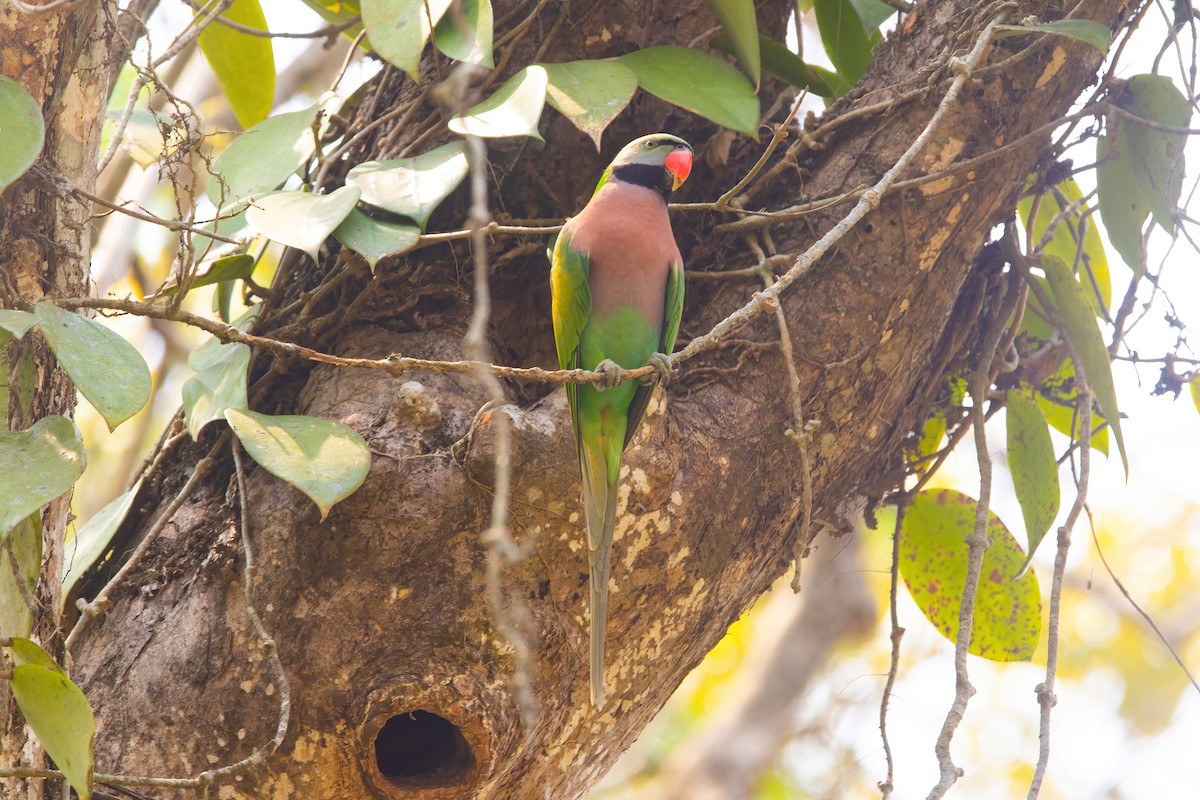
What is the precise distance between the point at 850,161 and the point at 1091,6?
2.02ft

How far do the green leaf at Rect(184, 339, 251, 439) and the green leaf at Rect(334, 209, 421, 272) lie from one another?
0.35 m

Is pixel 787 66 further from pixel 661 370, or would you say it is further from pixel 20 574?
pixel 20 574

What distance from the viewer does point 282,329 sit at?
7.77ft

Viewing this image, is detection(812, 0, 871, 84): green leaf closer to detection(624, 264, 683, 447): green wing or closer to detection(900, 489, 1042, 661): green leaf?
detection(624, 264, 683, 447): green wing

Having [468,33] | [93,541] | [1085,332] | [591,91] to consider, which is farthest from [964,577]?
[93,541]

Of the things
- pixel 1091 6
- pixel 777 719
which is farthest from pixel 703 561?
pixel 777 719

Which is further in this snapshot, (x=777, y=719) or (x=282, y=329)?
(x=777, y=719)

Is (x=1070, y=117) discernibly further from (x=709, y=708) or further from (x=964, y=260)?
(x=709, y=708)

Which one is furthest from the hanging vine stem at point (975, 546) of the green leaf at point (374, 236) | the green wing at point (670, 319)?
the green leaf at point (374, 236)

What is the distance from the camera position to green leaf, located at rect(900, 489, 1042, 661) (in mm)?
2803

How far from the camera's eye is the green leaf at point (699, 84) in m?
2.30

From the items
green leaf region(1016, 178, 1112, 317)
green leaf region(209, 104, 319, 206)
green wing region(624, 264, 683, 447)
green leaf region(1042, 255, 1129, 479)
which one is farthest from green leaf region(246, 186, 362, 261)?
green leaf region(1016, 178, 1112, 317)

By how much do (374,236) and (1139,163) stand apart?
1876 millimetres

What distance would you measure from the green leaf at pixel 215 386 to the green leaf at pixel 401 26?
0.70 meters
